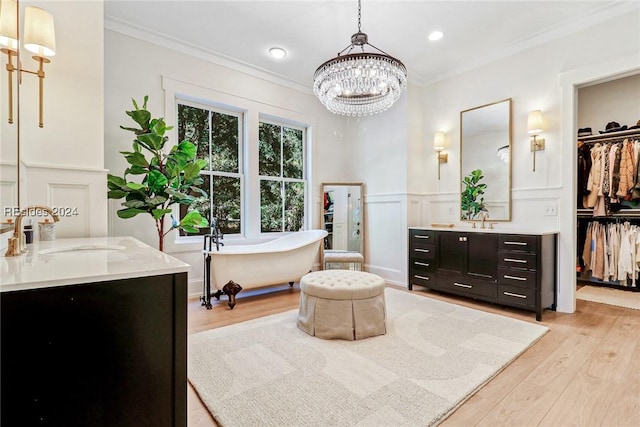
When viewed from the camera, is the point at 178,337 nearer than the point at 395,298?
Yes

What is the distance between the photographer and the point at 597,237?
405 cm

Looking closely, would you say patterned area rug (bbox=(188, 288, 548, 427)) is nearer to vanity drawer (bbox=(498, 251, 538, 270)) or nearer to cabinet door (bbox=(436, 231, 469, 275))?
vanity drawer (bbox=(498, 251, 538, 270))

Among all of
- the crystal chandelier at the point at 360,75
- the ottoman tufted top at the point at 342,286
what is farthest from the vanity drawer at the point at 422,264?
the crystal chandelier at the point at 360,75

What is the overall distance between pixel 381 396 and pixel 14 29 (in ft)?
9.16

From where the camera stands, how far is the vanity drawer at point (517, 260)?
9.84ft

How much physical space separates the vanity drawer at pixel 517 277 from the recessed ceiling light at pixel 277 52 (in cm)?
352

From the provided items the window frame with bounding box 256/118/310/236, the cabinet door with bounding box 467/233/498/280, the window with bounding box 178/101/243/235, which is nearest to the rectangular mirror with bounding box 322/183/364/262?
the window frame with bounding box 256/118/310/236

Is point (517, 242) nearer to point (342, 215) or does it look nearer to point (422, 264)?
point (422, 264)

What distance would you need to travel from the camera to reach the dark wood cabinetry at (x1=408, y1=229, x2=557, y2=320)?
300 cm

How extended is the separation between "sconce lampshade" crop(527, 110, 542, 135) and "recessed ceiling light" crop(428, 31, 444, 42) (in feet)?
4.30

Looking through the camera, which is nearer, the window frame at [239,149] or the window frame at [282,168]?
the window frame at [239,149]

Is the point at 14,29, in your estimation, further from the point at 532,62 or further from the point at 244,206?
the point at 532,62

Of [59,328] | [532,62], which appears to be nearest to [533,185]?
[532,62]

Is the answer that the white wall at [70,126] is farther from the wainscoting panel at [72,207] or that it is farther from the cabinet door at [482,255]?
the cabinet door at [482,255]
